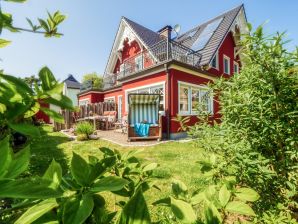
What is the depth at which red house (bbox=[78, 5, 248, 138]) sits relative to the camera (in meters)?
11.6

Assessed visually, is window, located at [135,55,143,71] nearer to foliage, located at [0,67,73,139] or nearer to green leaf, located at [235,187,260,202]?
green leaf, located at [235,187,260,202]

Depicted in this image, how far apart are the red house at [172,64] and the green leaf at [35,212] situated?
7790mm

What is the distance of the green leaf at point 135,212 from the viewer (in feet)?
1.43

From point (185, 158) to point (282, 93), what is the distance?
5.14 metres

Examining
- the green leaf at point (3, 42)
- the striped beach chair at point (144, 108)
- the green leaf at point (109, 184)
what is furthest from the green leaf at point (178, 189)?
the striped beach chair at point (144, 108)

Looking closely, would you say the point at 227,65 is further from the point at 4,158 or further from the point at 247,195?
the point at 4,158

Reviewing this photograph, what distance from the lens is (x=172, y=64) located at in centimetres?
1122

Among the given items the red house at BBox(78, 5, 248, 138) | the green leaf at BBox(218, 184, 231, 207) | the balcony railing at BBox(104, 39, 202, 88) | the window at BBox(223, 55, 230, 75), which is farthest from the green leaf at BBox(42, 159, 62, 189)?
the window at BBox(223, 55, 230, 75)

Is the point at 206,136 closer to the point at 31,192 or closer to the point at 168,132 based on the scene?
the point at 31,192

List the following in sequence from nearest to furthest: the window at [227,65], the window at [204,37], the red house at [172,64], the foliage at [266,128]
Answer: the foliage at [266,128], the red house at [172,64], the window at [204,37], the window at [227,65]

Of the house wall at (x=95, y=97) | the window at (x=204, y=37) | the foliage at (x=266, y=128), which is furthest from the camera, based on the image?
the house wall at (x=95, y=97)

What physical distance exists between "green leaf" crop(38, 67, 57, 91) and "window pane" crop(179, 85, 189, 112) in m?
12.1

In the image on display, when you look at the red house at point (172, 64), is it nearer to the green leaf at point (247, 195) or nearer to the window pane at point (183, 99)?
the window pane at point (183, 99)

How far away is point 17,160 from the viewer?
0.40 meters
